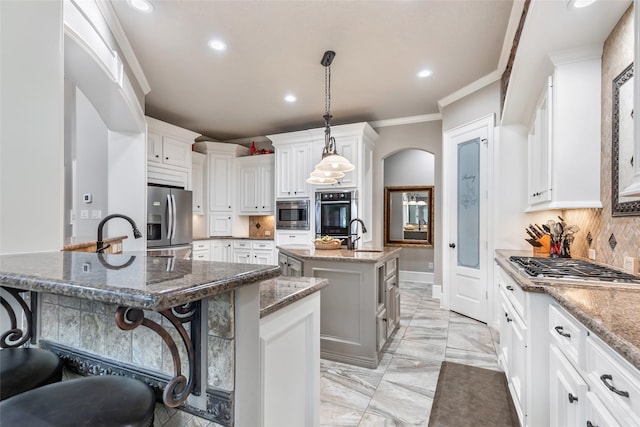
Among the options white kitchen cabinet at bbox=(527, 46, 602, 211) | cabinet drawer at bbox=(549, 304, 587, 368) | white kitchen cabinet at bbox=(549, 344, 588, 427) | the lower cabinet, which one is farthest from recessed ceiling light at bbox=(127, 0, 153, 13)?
white kitchen cabinet at bbox=(549, 344, 588, 427)

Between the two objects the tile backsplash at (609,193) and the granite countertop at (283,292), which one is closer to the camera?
the granite countertop at (283,292)

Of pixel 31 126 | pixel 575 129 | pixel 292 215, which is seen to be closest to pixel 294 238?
pixel 292 215

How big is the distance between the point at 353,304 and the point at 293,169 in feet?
10.2

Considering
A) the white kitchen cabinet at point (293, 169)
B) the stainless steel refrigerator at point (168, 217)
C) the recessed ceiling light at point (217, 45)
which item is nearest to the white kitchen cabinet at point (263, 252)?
the white kitchen cabinet at point (293, 169)

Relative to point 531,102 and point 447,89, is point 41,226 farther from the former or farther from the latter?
point 447,89

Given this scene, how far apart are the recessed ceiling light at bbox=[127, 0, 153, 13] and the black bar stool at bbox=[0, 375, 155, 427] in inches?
105

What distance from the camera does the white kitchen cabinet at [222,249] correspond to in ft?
18.4

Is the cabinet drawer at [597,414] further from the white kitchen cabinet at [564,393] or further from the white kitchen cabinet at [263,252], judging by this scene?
the white kitchen cabinet at [263,252]

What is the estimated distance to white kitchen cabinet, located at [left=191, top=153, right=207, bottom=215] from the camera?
18.3 feet

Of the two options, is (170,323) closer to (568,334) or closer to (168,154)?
(568,334)

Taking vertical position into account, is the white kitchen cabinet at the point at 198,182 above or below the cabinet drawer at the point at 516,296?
above

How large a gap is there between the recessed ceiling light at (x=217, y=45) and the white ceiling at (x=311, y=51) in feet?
0.21

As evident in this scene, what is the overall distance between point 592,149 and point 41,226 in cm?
312

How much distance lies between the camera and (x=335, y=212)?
16.1 feet
